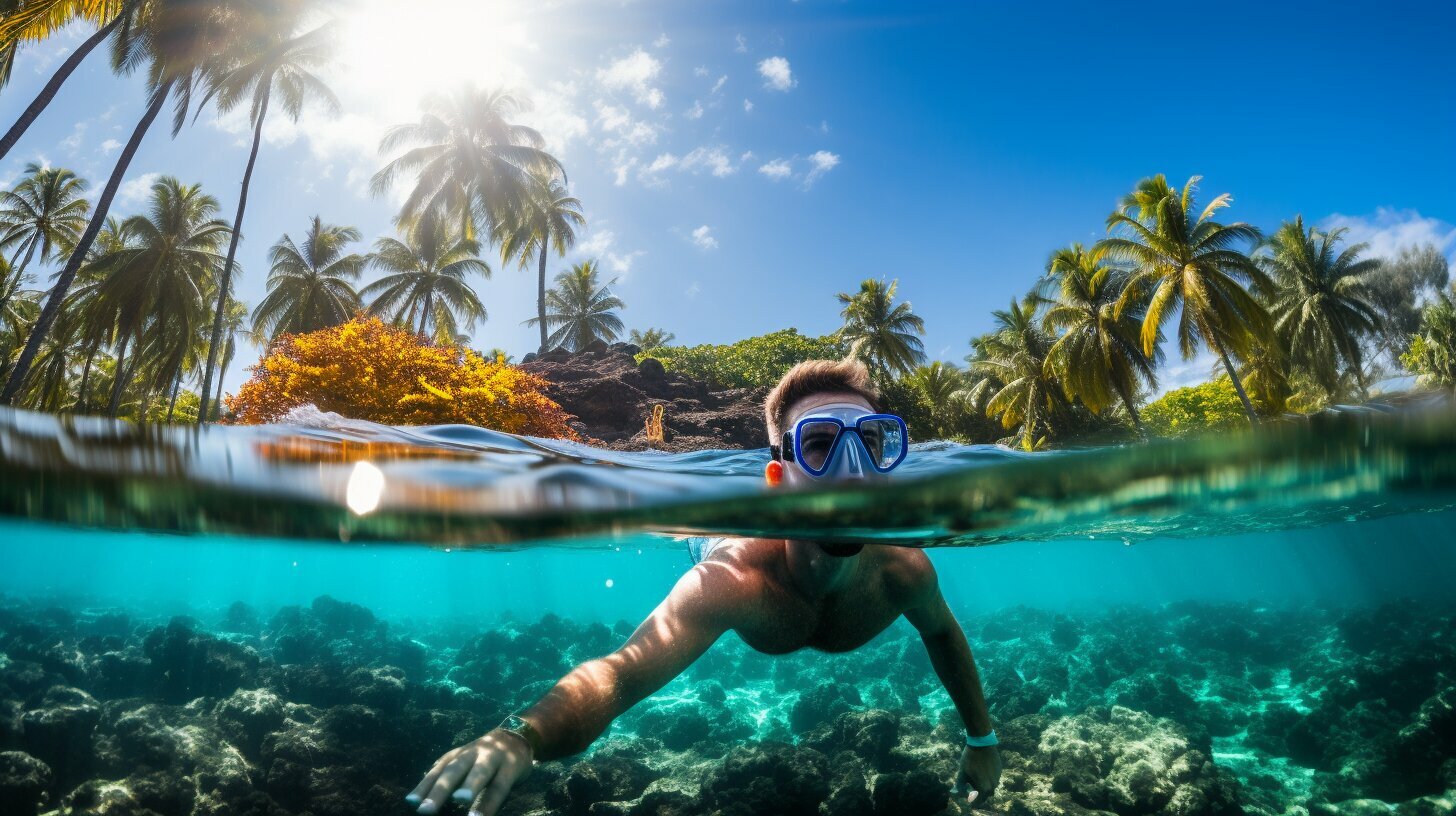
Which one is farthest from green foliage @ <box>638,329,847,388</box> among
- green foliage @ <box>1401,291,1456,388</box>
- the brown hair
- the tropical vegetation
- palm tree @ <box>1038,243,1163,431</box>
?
green foliage @ <box>1401,291,1456,388</box>

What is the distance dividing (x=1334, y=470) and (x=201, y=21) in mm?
23227

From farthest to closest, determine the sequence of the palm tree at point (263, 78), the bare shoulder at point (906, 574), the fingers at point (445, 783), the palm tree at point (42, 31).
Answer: the palm tree at point (263, 78) < the palm tree at point (42, 31) < the bare shoulder at point (906, 574) < the fingers at point (445, 783)

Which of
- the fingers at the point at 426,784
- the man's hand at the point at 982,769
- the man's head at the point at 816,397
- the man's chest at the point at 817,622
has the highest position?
the man's head at the point at 816,397

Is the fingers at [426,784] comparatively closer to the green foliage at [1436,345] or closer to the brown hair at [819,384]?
the brown hair at [819,384]

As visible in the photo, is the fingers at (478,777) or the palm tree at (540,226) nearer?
the fingers at (478,777)

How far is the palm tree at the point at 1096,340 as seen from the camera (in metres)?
23.7

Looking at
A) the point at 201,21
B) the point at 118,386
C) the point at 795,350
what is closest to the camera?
the point at 201,21

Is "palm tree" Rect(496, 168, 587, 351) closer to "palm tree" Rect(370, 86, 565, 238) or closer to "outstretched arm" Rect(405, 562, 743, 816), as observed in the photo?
"palm tree" Rect(370, 86, 565, 238)

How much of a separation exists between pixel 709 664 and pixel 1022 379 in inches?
697

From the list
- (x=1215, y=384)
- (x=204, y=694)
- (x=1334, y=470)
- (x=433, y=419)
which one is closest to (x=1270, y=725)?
(x=1334, y=470)

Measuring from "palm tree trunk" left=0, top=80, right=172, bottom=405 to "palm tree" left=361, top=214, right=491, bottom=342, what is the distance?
12.6 meters

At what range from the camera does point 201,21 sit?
16094mm

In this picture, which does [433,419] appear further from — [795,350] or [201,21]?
[795,350]

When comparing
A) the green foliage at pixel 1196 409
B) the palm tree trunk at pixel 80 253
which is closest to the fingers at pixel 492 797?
the palm tree trunk at pixel 80 253
